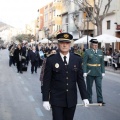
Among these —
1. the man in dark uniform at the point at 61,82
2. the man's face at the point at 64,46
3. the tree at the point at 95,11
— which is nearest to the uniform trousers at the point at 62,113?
the man in dark uniform at the point at 61,82

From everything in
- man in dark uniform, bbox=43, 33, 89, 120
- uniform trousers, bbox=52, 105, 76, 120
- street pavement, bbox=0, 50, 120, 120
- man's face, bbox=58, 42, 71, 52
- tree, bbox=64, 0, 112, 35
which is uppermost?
tree, bbox=64, 0, 112, 35

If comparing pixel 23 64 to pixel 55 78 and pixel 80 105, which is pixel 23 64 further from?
pixel 55 78

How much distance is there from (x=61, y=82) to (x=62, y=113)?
46 centimetres

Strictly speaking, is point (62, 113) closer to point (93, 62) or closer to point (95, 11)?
point (93, 62)

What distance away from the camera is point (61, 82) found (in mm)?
5129

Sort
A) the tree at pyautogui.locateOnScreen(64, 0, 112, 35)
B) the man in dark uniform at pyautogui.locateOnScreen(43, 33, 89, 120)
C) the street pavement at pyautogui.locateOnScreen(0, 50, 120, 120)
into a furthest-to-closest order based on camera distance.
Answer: the tree at pyautogui.locateOnScreen(64, 0, 112, 35), the street pavement at pyautogui.locateOnScreen(0, 50, 120, 120), the man in dark uniform at pyautogui.locateOnScreen(43, 33, 89, 120)

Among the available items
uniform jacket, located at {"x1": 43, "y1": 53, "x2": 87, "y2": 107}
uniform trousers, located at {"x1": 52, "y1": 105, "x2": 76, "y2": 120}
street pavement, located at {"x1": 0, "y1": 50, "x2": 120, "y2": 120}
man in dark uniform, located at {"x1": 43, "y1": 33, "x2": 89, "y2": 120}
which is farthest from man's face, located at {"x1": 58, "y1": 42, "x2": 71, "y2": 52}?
street pavement, located at {"x1": 0, "y1": 50, "x2": 120, "y2": 120}

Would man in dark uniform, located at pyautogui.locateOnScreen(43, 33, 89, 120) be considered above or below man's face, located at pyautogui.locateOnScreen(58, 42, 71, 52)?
below

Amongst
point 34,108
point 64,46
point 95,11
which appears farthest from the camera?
point 95,11

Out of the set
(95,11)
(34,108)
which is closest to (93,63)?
(34,108)

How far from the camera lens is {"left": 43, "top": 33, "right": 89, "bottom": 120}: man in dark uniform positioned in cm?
511

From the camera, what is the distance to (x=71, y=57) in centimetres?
523

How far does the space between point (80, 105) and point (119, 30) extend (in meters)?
27.3

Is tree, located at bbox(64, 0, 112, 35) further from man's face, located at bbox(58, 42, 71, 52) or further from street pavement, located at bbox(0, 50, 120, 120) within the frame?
man's face, located at bbox(58, 42, 71, 52)
